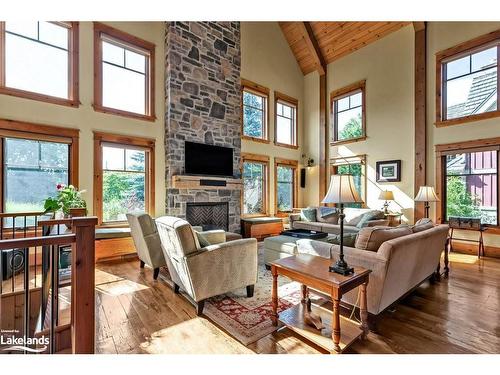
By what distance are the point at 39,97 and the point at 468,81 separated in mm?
7964

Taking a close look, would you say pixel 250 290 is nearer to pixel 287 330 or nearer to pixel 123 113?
pixel 287 330

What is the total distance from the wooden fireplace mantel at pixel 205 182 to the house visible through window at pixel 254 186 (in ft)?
2.44

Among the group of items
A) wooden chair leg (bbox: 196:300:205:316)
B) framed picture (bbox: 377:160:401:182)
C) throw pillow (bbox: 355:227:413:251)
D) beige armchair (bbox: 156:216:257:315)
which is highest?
framed picture (bbox: 377:160:401:182)

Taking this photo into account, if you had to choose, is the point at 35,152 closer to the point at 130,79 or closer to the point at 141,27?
the point at 130,79

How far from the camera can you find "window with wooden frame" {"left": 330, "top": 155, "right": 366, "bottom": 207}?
6656 mm

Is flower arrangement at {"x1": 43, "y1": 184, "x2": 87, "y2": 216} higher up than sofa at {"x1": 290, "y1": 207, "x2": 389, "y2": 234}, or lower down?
higher up

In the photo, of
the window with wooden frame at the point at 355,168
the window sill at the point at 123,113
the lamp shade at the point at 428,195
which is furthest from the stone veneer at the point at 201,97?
the lamp shade at the point at 428,195

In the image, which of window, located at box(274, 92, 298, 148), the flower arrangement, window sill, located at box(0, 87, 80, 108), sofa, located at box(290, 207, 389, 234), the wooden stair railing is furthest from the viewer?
window, located at box(274, 92, 298, 148)

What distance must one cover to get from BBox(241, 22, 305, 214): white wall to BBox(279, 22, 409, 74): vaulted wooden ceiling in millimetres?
293

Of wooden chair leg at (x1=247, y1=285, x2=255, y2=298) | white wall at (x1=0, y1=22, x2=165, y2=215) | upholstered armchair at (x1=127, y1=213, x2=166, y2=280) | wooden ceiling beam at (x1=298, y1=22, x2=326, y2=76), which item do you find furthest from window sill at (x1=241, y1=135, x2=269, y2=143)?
wooden chair leg at (x1=247, y1=285, x2=255, y2=298)

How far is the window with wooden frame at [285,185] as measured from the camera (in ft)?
24.2

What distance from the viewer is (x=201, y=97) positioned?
5.64 meters

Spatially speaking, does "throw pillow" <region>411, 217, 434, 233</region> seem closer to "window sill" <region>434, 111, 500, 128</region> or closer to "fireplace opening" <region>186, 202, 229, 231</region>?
"window sill" <region>434, 111, 500, 128</region>
